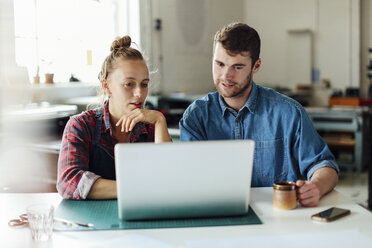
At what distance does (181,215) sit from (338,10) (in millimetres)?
6989

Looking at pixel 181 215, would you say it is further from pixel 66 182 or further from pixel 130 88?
pixel 130 88

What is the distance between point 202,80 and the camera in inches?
275

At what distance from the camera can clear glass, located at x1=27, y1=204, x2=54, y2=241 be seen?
1.17m

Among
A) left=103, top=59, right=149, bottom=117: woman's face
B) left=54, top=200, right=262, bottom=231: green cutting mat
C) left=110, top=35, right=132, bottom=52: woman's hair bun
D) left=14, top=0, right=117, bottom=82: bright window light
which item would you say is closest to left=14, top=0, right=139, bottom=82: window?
left=14, top=0, right=117, bottom=82: bright window light

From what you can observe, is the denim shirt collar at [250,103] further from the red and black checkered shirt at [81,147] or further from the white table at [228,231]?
the white table at [228,231]

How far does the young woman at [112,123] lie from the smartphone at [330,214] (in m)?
0.67

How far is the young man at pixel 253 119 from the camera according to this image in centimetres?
185

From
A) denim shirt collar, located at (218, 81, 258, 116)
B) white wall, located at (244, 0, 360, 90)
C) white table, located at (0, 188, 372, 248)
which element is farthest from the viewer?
white wall, located at (244, 0, 360, 90)

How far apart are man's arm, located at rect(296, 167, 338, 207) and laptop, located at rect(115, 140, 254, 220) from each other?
0.81ft

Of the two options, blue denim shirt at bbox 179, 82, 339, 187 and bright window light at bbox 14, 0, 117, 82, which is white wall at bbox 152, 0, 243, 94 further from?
blue denim shirt at bbox 179, 82, 339, 187

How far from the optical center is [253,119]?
1.92 metres

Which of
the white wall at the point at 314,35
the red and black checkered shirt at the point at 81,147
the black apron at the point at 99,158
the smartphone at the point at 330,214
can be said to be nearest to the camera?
the smartphone at the point at 330,214

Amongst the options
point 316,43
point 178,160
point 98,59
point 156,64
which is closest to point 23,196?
point 178,160

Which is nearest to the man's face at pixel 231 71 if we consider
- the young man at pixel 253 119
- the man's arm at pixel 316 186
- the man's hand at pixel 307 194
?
the young man at pixel 253 119
